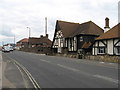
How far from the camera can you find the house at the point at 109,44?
103ft

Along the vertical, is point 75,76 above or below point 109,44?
below

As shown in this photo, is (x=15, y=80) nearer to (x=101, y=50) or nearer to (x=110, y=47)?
(x=110, y=47)

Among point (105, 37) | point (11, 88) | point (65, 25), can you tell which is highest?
point (65, 25)

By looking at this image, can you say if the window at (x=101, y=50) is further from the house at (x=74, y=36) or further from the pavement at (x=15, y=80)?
the pavement at (x=15, y=80)

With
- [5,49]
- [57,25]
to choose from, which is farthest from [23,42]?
[57,25]

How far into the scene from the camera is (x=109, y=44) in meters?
32.9

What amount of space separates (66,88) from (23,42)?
423 ft

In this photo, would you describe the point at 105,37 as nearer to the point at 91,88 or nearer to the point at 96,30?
the point at 96,30

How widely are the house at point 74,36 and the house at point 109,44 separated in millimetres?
5059

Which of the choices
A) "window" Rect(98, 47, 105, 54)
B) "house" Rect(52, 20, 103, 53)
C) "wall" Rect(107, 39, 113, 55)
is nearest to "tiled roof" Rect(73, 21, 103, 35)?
"house" Rect(52, 20, 103, 53)

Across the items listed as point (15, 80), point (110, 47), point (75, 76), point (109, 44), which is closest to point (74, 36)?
point (109, 44)

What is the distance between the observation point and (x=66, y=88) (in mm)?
8641

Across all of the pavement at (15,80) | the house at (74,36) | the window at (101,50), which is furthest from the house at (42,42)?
the pavement at (15,80)

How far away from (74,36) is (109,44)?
→ 15.3 m
